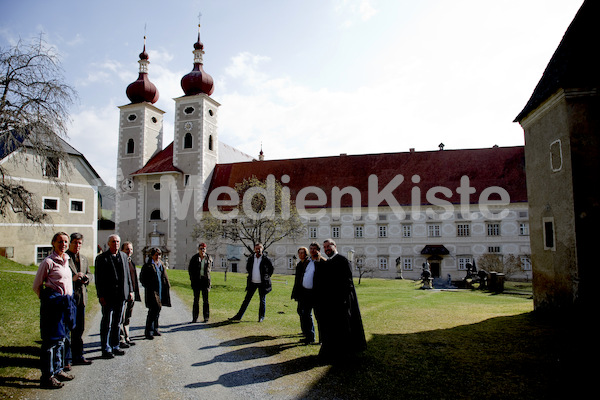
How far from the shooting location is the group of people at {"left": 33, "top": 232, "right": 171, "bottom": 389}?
5711 millimetres

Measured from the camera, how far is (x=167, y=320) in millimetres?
10438

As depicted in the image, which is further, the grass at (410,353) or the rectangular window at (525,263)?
the rectangular window at (525,263)

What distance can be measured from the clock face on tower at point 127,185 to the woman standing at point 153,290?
35393 mm

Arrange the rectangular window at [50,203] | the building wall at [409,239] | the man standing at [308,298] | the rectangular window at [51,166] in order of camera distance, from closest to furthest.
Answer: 1. the man standing at [308,298]
2. the rectangular window at [51,166]
3. the rectangular window at [50,203]
4. the building wall at [409,239]

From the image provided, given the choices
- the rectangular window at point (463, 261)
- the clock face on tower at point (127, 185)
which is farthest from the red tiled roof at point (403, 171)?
the clock face on tower at point (127, 185)

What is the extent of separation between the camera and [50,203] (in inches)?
1005

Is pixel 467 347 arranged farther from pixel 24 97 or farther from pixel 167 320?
pixel 24 97

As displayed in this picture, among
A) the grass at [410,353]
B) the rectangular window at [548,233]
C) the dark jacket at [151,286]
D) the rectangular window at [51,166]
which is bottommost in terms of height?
the grass at [410,353]

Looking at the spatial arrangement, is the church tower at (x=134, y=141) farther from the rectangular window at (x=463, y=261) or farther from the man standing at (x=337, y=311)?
the man standing at (x=337, y=311)

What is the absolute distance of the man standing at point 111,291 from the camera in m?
6.98

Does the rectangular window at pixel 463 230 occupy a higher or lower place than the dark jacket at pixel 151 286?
higher

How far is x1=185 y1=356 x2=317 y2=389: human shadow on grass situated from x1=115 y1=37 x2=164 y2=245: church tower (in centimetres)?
3702

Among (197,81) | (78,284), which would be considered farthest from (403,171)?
(78,284)

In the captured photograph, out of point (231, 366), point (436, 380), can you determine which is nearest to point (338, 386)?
point (436, 380)
